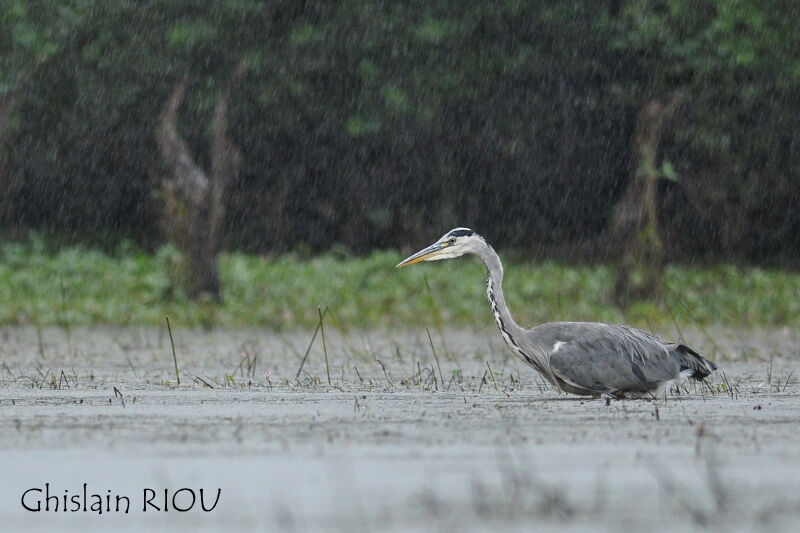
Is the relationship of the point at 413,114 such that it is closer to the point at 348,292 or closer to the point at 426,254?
the point at 348,292

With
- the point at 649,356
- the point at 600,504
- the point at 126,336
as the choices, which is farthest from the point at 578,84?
the point at 600,504

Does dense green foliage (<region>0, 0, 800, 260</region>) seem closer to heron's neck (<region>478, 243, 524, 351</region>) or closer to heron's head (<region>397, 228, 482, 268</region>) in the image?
heron's head (<region>397, 228, 482, 268</region>)

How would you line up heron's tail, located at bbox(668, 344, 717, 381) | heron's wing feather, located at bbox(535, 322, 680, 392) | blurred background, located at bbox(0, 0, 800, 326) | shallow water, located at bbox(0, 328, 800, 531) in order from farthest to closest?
1. blurred background, located at bbox(0, 0, 800, 326)
2. heron's tail, located at bbox(668, 344, 717, 381)
3. heron's wing feather, located at bbox(535, 322, 680, 392)
4. shallow water, located at bbox(0, 328, 800, 531)

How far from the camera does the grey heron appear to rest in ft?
29.1

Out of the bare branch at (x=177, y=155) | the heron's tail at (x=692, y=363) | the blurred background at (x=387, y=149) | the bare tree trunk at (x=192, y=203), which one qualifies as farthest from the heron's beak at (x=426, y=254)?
the bare branch at (x=177, y=155)

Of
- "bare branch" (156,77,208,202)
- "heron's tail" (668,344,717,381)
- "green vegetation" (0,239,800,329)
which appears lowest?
"green vegetation" (0,239,800,329)

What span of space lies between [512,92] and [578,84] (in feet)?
4.12

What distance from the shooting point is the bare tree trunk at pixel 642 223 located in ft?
67.3

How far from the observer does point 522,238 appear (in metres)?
28.1

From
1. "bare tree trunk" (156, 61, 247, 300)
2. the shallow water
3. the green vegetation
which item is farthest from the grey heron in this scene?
"bare tree trunk" (156, 61, 247, 300)

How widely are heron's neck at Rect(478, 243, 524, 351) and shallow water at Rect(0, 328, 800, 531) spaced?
316mm

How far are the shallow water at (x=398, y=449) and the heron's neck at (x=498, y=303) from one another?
0.32 meters

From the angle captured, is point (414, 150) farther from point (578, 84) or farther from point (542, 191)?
point (578, 84)

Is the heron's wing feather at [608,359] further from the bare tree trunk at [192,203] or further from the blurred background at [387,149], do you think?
the bare tree trunk at [192,203]
